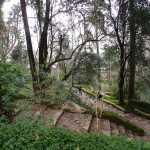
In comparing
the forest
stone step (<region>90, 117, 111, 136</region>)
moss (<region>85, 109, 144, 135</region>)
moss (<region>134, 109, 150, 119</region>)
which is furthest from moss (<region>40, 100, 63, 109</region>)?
moss (<region>134, 109, 150, 119</region>)

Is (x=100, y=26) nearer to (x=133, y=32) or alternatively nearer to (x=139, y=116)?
(x=133, y=32)

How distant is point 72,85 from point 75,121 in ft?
7.13

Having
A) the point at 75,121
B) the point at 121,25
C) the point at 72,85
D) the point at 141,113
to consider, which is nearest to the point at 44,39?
the point at 72,85

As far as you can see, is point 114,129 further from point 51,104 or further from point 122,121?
point 51,104

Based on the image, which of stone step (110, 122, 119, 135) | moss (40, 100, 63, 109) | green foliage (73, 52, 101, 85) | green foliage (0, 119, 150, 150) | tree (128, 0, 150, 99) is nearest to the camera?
green foliage (0, 119, 150, 150)

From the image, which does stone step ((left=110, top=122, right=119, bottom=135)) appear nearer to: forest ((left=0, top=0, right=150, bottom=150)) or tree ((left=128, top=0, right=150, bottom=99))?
forest ((left=0, top=0, right=150, bottom=150))

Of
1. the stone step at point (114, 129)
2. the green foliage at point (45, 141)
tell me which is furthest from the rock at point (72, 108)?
the green foliage at point (45, 141)

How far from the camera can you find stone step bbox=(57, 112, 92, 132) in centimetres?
362

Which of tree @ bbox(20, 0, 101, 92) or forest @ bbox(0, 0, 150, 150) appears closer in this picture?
forest @ bbox(0, 0, 150, 150)

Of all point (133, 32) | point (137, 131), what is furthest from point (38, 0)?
point (137, 131)

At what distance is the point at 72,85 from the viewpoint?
19.3ft

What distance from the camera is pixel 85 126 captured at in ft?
12.1

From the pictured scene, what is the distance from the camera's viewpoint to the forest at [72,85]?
2.09 metres

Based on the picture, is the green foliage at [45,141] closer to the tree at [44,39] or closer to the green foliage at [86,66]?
the tree at [44,39]
